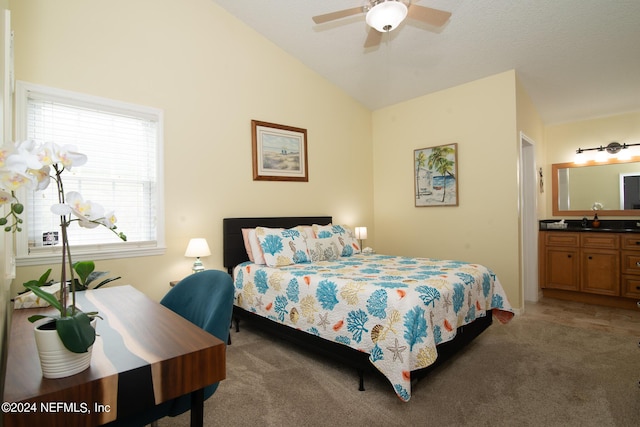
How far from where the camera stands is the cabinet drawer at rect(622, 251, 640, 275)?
4004 mm

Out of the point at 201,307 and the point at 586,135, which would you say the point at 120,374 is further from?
the point at 586,135

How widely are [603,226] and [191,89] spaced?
18.6ft

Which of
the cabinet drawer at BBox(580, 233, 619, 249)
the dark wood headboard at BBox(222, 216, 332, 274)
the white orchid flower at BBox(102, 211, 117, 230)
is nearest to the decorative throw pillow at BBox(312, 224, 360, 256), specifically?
the dark wood headboard at BBox(222, 216, 332, 274)

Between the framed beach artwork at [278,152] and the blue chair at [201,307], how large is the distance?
7.78 feet

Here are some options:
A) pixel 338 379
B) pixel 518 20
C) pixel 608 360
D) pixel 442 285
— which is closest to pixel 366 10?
pixel 518 20

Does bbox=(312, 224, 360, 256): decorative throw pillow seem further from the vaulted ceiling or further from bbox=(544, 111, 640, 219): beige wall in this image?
bbox=(544, 111, 640, 219): beige wall

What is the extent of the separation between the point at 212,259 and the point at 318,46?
2.82 meters

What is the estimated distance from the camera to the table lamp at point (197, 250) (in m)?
3.15

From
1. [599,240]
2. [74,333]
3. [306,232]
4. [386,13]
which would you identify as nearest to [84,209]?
[74,333]

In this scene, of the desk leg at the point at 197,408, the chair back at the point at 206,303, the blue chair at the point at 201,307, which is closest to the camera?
the desk leg at the point at 197,408

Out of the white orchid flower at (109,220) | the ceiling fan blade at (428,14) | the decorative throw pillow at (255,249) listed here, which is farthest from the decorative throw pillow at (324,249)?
the white orchid flower at (109,220)

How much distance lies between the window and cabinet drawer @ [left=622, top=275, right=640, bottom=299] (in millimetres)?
5446

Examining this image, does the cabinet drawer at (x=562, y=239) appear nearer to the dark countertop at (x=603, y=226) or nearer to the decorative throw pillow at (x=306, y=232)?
the dark countertop at (x=603, y=226)

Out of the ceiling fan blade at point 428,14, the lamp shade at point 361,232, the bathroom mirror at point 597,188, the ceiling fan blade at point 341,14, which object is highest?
the ceiling fan blade at point 341,14
